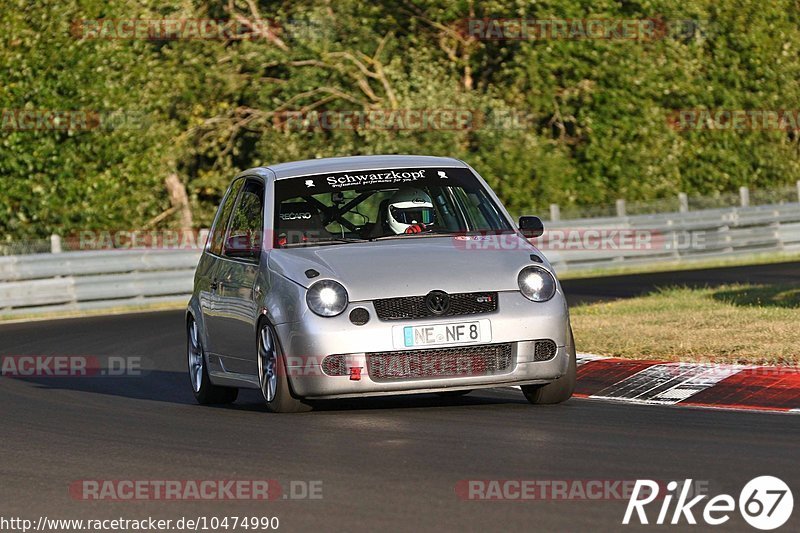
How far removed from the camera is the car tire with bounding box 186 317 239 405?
11.3 m

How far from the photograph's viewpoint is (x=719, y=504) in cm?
639

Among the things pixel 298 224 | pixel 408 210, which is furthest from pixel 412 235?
pixel 298 224

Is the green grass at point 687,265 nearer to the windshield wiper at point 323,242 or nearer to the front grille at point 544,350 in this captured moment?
the windshield wiper at point 323,242

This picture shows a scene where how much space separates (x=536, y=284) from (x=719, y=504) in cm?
339

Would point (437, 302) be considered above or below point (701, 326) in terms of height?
above

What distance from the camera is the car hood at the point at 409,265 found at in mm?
9398

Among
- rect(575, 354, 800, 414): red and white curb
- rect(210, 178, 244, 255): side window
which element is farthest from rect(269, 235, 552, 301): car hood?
rect(210, 178, 244, 255): side window

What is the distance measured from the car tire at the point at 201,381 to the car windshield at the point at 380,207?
4.73 ft

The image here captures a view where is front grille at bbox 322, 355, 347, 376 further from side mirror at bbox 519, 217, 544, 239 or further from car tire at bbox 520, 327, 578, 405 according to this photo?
side mirror at bbox 519, 217, 544, 239

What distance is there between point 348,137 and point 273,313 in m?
23.7

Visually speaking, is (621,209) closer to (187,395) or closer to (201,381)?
(187,395)

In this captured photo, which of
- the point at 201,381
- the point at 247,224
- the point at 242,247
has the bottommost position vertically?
the point at 201,381

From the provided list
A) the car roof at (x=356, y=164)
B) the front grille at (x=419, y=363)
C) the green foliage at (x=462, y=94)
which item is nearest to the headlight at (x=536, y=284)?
the front grille at (x=419, y=363)

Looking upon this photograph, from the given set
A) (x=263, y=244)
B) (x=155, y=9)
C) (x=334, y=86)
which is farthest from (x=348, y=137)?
(x=263, y=244)
